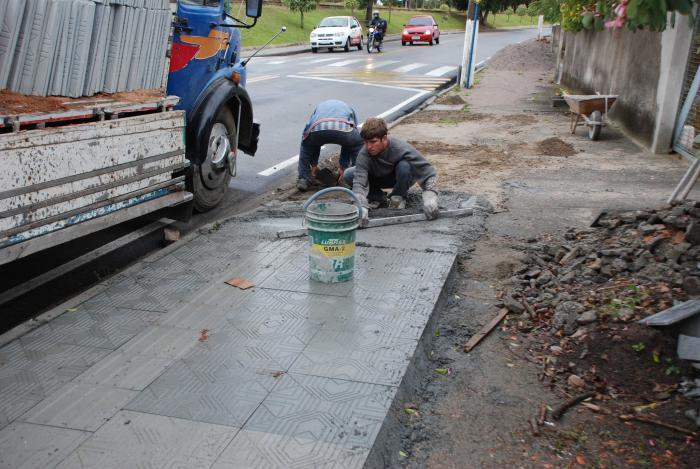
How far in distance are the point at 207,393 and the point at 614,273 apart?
3.18 m

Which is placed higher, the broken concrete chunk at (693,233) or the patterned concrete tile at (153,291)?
the broken concrete chunk at (693,233)

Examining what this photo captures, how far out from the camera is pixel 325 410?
335cm

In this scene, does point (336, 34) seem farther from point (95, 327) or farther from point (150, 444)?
point (150, 444)

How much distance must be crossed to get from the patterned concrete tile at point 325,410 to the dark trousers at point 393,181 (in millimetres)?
3232

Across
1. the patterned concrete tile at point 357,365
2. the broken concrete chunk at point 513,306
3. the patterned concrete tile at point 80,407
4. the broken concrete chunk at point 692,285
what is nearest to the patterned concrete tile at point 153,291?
the patterned concrete tile at point 80,407

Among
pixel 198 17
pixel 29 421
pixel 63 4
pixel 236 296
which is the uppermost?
pixel 198 17

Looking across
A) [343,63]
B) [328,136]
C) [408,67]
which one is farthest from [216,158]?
[343,63]

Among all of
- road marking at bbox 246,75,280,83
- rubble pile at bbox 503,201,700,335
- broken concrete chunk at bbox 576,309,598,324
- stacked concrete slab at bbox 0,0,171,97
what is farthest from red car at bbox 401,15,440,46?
broken concrete chunk at bbox 576,309,598,324

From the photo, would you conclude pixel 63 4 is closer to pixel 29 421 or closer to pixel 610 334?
pixel 29 421

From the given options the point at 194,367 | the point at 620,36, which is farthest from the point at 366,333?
the point at 620,36

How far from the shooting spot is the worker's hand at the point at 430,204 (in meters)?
6.34

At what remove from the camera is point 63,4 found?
4555mm

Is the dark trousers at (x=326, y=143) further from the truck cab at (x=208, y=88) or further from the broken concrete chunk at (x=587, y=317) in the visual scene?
the broken concrete chunk at (x=587, y=317)

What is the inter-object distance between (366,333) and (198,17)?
146 inches
